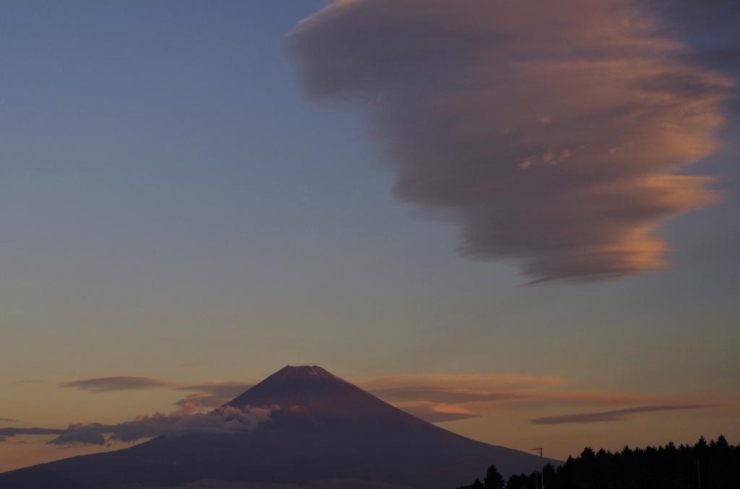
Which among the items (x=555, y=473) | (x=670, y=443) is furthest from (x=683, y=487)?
(x=555, y=473)

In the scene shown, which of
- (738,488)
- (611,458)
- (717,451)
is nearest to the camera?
(738,488)

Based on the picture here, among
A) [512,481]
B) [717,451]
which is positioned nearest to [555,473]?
[512,481]

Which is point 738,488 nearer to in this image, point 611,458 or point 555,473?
point 611,458

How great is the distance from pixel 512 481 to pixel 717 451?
44.4 meters

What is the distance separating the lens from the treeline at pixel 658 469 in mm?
149375

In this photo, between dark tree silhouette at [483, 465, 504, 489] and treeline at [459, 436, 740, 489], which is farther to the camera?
dark tree silhouette at [483, 465, 504, 489]

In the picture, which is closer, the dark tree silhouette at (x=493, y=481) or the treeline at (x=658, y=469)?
the treeline at (x=658, y=469)

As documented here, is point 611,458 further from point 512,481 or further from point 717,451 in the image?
point 512,481

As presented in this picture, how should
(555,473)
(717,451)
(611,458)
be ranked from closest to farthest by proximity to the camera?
1. (717,451)
2. (611,458)
3. (555,473)

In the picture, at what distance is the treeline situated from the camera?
5881 inches

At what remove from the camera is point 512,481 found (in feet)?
630

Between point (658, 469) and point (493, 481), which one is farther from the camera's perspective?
point (493, 481)

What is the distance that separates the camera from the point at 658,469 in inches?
6299

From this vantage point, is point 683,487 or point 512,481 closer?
point 683,487
